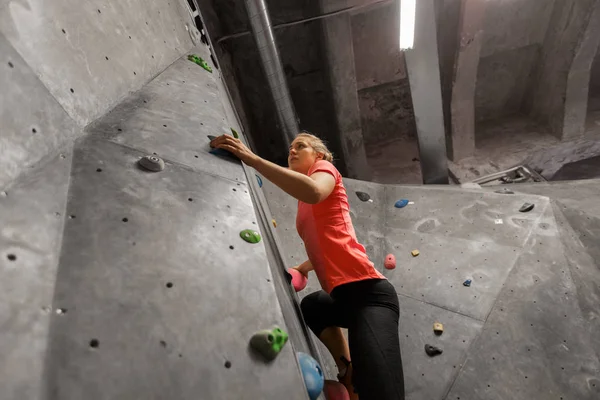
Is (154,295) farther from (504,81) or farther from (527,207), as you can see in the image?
(504,81)

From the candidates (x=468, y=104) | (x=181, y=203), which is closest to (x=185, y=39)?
(x=181, y=203)

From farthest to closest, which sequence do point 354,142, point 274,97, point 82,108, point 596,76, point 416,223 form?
1. point 596,76
2. point 354,142
3. point 274,97
4. point 416,223
5. point 82,108

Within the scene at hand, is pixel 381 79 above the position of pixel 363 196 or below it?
above

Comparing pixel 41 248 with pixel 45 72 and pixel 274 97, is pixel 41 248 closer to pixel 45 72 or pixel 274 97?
pixel 45 72

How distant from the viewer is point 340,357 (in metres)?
2.16

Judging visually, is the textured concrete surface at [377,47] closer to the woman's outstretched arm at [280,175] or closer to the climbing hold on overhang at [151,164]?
the woman's outstretched arm at [280,175]

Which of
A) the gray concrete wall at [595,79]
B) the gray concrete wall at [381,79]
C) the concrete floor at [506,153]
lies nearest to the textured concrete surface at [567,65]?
the concrete floor at [506,153]

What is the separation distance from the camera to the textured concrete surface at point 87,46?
1.24 meters

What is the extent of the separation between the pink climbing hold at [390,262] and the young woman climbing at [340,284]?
4.60 ft

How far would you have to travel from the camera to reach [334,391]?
5.40 ft

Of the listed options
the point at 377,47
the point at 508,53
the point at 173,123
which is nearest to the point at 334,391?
the point at 173,123

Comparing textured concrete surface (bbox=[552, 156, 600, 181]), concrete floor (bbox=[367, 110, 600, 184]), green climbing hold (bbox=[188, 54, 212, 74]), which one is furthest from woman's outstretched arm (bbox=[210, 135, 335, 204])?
textured concrete surface (bbox=[552, 156, 600, 181])

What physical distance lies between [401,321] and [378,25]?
4826 mm

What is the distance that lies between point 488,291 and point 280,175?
2196 millimetres
